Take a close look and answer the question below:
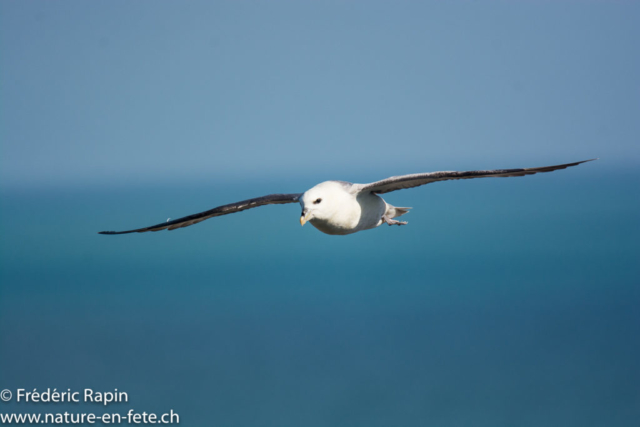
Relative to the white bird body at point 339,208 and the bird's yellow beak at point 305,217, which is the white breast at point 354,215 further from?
the bird's yellow beak at point 305,217

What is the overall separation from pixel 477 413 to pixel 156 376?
55793 millimetres

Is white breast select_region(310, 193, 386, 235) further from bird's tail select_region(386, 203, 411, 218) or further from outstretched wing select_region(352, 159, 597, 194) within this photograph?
bird's tail select_region(386, 203, 411, 218)

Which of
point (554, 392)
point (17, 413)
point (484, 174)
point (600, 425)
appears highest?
point (484, 174)

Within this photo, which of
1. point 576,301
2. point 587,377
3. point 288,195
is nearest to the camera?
point 288,195

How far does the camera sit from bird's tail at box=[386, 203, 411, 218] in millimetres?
14859

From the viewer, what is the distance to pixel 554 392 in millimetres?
108312

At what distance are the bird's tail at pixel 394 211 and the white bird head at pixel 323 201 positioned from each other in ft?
9.56

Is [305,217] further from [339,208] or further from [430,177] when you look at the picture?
[430,177]

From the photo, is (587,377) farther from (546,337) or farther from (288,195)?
(288,195)

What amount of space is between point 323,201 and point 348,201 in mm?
936

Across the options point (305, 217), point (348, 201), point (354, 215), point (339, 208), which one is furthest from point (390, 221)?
point (305, 217)

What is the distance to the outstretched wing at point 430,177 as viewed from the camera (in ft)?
35.0

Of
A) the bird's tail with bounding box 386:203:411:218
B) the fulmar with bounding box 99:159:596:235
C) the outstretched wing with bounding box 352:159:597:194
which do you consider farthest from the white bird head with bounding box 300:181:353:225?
the bird's tail with bounding box 386:203:411:218

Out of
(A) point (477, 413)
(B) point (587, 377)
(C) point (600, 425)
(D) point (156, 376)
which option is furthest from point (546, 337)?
(D) point (156, 376)
